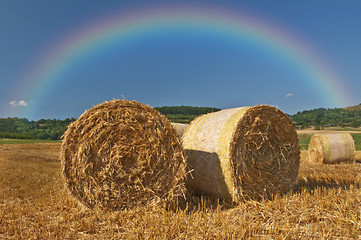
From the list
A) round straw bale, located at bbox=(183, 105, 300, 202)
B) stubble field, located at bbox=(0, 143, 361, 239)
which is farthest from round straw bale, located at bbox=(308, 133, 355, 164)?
stubble field, located at bbox=(0, 143, 361, 239)

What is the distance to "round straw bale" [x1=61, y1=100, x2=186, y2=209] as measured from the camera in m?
4.07

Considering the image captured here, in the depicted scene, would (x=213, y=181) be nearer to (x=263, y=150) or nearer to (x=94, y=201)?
(x=263, y=150)

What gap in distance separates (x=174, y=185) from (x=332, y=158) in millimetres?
7994

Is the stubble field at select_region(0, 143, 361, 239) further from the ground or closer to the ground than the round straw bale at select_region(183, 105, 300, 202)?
closer to the ground

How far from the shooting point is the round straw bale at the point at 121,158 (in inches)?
160

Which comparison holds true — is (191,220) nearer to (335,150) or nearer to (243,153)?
(243,153)

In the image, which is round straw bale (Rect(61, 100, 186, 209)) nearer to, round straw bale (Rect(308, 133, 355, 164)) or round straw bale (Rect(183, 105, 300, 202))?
round straw bale (Rect(183, 105, 300, 202))

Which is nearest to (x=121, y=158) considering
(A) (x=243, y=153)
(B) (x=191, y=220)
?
(B) (x=191, y=220)

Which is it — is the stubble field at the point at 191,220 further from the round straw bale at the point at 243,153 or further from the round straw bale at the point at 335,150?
the round straw bale at the point at 335,150

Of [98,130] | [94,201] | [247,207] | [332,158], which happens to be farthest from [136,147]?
[332,158]

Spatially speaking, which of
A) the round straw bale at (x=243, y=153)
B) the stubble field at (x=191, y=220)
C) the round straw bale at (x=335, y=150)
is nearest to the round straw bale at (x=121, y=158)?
the stubble field at (x=191, y=220)

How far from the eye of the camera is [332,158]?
9.61 meters

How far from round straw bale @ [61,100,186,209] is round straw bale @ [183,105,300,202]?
0.62 meters

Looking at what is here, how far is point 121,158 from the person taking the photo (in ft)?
13.6
